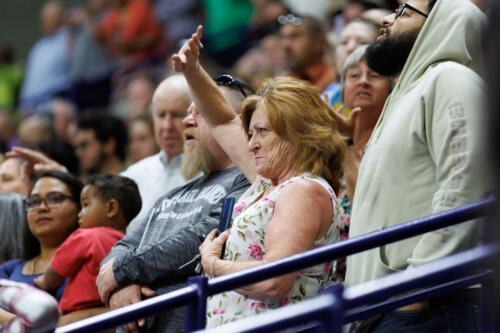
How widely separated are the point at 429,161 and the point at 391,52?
0.80 meters

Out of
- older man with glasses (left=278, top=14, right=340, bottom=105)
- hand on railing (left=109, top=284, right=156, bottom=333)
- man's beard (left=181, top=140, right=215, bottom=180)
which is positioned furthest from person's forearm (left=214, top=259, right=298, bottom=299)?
older man with glasses (left=278, top=14, right=340, bottom=105)

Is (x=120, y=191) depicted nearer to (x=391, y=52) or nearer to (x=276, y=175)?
(x=276, y=175)

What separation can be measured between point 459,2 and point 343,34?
2.55m

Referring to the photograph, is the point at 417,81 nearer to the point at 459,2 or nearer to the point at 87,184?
the point at 459,2

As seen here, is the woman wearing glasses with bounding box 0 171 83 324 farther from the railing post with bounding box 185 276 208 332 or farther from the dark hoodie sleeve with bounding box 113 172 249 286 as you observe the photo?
the railing post with bounding box 185 276 208 332

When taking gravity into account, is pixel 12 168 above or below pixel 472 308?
above

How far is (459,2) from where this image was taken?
4.28 meters

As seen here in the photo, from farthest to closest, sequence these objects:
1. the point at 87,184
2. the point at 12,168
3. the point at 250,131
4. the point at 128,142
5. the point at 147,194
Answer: the point at 128,142 → the point at 12,168 → the point at 147,194 → the point at 87,184 → the point at 250,131

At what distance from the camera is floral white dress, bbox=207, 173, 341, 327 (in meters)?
4.28

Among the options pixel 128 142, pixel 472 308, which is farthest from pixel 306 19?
pixel 472 308

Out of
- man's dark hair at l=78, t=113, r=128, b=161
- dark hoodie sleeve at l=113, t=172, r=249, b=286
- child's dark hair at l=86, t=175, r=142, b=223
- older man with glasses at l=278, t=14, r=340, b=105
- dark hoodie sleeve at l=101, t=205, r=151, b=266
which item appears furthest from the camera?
man's dark hair at l=78, t=113, r=128, b=161

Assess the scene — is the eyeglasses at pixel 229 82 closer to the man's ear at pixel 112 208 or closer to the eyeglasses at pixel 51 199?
the man's ear at pixel 112 208

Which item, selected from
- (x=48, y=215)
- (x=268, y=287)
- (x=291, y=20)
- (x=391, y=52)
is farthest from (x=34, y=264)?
(x=291, y=20)

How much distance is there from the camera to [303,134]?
449 centimetres
